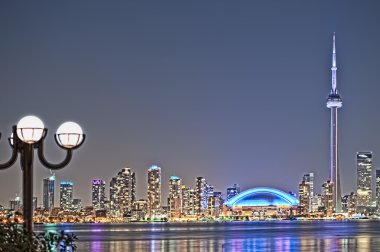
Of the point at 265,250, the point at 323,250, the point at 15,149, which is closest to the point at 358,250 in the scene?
the point at 323,250

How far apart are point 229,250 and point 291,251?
5480mm

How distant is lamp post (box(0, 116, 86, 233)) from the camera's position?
Answer: 13.7 m

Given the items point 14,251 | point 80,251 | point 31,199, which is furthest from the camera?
point 80,251

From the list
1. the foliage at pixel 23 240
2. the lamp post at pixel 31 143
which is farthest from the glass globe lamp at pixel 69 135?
the foliage at pixel 23 240

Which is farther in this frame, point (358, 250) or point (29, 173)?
point (358, 250)

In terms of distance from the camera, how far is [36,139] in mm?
13820

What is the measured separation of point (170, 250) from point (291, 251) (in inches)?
422

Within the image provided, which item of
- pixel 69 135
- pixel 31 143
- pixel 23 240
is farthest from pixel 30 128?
pixel 23 240

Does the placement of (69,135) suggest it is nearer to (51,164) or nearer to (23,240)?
(51,164)

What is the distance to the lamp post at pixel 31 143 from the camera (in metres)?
13.7

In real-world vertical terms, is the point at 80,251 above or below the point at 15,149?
below

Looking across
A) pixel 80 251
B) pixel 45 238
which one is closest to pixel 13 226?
pixel 45 238

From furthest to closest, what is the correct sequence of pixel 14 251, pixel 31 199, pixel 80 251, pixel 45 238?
1. pixel 80 251
2. pixel 31 199
3. pixel 45 238
4. pixel 14 251

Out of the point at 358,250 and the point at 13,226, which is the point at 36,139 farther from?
the point at 358,250
